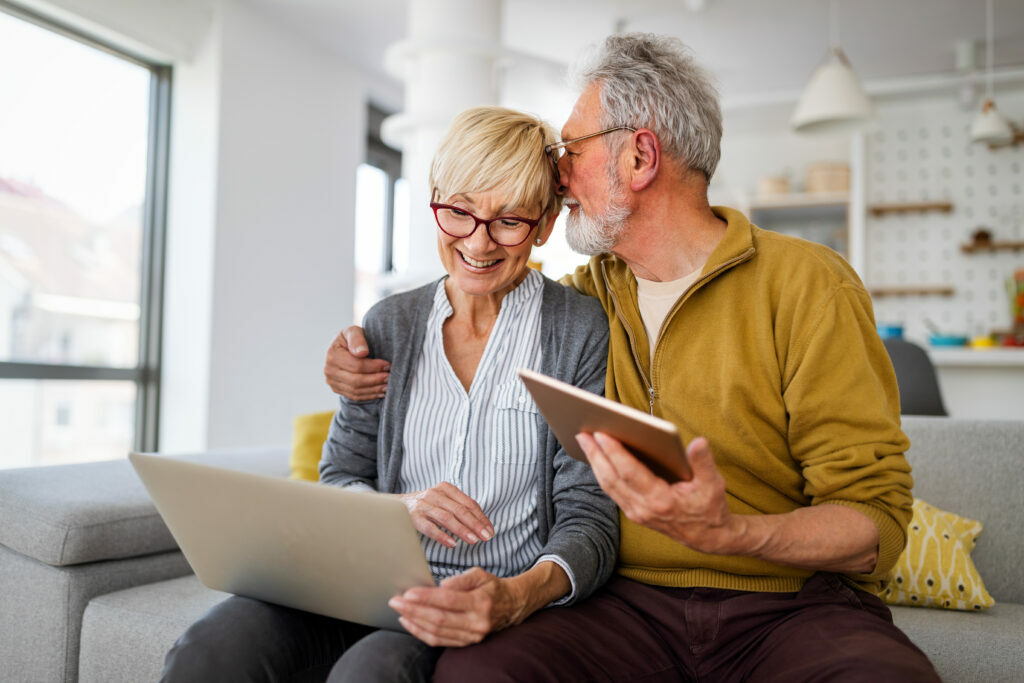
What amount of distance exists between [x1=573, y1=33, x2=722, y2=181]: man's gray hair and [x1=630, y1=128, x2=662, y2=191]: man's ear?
2 cm

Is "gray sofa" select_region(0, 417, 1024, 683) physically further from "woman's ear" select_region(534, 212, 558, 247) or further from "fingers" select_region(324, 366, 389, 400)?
"woman's ear" select_region(534, 212, 558, 247)

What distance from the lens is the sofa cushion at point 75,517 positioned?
1701 millimetres

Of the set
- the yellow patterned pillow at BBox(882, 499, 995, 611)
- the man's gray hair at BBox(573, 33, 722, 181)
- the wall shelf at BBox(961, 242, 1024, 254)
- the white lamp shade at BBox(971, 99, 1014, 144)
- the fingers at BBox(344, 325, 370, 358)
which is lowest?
the yellow patterned pillow at BBox(882, 499, 995, 611)

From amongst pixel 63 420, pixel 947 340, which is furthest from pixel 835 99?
pixel 63 420

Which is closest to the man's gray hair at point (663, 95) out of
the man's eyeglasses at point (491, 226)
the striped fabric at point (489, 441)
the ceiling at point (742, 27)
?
the man's eyeglasses at point (491, 226)

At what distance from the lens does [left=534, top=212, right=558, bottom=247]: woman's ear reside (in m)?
1.52

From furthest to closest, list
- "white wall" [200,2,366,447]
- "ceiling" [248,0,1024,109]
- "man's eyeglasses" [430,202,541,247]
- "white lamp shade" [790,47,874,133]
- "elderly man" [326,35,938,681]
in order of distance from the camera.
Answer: "ceiling" [248,0,1024,109], "white wall" [200,2,366,447], "white lamp shade" [790,47,874,133], "man's eyeglasses" [430,202,541,247], "elderly man" [326,35,938,681]

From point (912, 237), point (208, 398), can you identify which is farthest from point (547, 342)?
point (912, 237)

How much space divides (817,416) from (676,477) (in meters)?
0.39

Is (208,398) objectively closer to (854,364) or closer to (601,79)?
(601,79)

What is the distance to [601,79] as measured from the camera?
1.55 metres

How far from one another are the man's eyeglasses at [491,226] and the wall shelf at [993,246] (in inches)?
226

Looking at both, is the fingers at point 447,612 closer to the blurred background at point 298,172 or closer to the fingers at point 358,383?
the fingers at point 358,383

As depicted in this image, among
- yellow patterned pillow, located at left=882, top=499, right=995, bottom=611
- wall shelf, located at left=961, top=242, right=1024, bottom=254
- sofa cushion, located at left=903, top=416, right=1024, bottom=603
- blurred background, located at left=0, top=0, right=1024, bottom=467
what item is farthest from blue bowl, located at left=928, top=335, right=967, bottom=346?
yellow patterned pillow, located at left=882, top=499, right=995, bottom=611
